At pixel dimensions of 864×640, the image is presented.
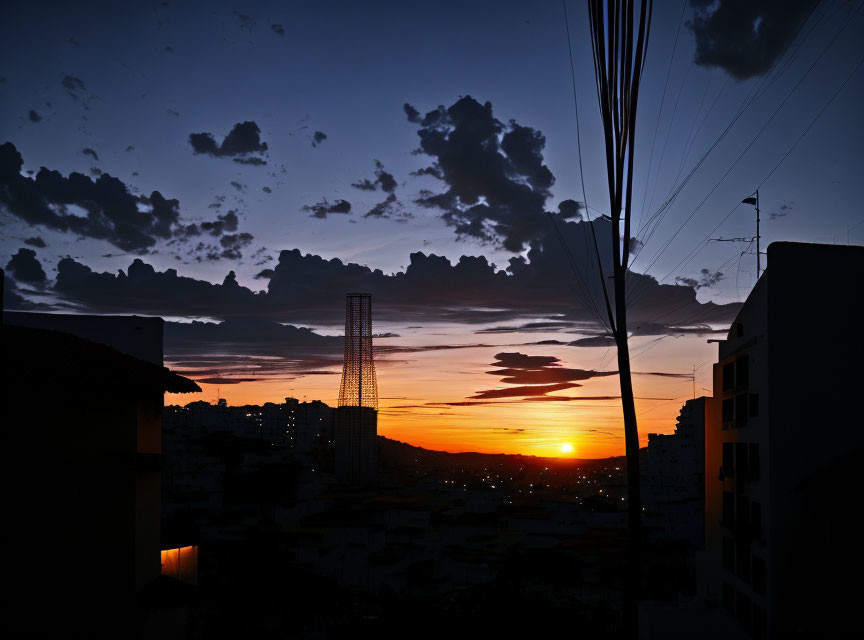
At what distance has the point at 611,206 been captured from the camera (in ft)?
35.7

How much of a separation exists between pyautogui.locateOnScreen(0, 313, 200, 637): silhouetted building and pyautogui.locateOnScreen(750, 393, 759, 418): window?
41.4 ft

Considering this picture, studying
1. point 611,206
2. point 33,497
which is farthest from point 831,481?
point 33,497

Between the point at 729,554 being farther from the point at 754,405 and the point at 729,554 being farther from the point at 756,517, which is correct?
the point at 754,405

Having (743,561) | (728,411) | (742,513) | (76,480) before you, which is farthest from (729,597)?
(76,480)

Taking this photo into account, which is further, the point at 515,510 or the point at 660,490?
the point at 660,490

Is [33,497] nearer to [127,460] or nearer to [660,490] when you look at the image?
[127,460]

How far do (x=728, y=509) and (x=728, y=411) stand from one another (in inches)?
101

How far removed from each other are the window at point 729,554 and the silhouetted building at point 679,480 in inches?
349

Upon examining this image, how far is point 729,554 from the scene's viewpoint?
18.7m

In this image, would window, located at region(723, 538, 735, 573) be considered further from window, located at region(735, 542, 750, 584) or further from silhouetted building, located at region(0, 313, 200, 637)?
silhouetted building, located at region(0, 313, 200, 637)

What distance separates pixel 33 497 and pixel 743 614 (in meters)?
15.5

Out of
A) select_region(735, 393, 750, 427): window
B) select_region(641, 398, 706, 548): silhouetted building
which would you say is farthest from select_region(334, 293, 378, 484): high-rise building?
select_region(735, 393, 750, 427): window

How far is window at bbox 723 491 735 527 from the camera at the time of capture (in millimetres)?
18017

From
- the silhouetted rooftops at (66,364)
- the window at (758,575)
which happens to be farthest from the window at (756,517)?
the silhouetted rooftops at (66,364)
